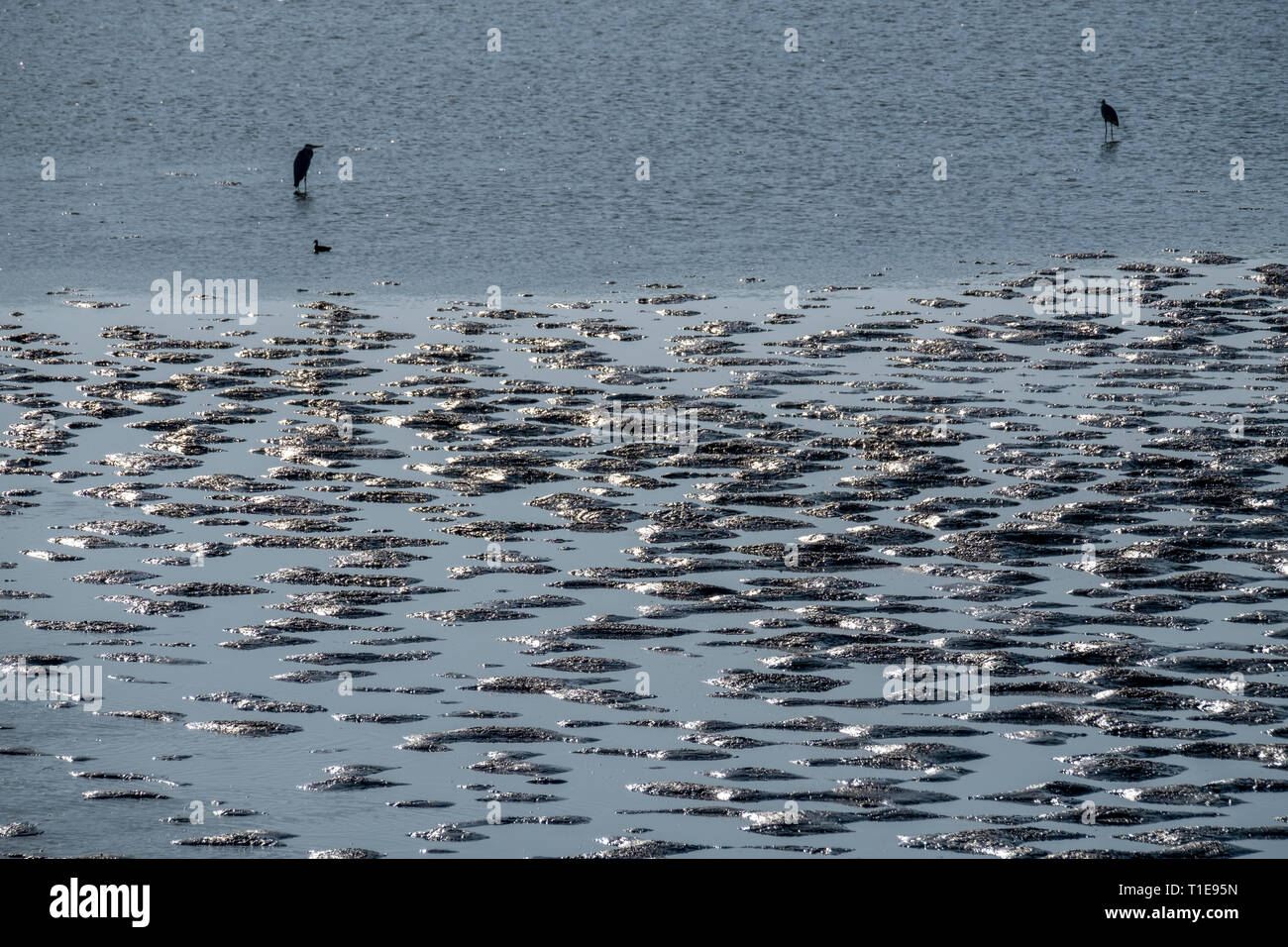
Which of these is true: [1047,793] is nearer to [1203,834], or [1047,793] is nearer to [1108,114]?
[1203,834]

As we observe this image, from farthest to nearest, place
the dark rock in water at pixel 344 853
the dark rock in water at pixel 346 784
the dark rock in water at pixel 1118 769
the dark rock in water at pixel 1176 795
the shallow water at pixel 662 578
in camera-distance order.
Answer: the dark rock in water at pixel 346 784, the dark rock in water at pixel 1118 769, the shallow water at pixel 662 578, the dark rock in water at pixel 1176 795, the dark rock in water at pixel 344 853

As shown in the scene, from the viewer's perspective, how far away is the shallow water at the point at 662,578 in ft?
45.8

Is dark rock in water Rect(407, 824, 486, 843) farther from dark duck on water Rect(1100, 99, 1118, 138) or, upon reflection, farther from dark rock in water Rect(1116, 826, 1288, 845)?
Answer: dark duck on water Rect(1100, 99, 1118, 138)

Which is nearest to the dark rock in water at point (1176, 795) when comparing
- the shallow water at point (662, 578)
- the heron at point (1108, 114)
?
the shallow water at point (662, 578)

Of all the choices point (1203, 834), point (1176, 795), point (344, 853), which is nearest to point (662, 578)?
point (1176, 795)

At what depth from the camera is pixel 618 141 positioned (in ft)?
165

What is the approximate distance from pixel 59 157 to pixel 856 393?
30.0 metres

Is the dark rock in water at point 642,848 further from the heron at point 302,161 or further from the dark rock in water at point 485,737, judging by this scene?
the heron at point 302,161

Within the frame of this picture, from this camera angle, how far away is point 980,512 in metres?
20.8

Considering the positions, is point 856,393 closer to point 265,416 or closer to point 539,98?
point 265,416

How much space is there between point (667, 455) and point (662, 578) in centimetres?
460

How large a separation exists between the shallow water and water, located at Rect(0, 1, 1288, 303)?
597 centimetres

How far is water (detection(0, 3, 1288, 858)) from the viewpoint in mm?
14391

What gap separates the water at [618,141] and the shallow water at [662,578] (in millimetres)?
5966
